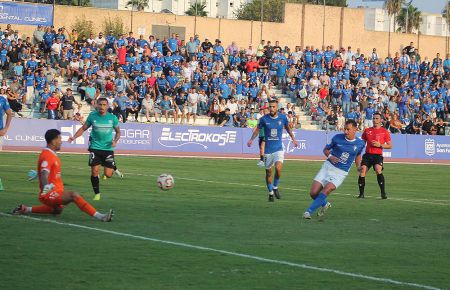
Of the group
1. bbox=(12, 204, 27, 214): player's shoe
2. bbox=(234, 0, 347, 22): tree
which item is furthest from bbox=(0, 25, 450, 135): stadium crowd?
bbox=(234, 0, 347, 22): tree

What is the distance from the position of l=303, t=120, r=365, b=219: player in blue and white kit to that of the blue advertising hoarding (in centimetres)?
3266

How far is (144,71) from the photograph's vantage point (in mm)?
46281

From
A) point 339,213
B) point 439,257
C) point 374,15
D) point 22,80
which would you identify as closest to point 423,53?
point 374,15

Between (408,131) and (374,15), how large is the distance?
59585mm

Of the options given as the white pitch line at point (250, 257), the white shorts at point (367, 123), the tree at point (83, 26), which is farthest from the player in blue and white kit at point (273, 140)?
the tree at point (83, 26)

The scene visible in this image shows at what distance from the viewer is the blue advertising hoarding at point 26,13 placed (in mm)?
48312

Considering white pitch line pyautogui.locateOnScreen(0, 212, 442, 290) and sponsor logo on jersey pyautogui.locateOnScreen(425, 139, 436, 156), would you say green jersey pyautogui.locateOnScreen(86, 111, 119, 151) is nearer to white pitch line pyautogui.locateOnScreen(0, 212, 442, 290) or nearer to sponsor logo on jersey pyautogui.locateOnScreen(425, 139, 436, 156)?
white pitch line pyautogui.locateOnScreen(0, 212, 442, 290)

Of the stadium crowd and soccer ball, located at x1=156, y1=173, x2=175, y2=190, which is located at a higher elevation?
the stadium crowd

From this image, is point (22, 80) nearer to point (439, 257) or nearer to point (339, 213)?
point (339, 213)

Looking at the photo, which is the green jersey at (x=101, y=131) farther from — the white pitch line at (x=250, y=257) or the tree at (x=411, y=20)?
the tree at (x=411, y=20)

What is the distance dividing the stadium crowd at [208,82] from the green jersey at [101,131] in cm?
1953

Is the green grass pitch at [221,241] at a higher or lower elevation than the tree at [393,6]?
lower

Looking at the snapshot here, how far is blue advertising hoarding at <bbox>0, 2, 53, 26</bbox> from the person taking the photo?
48.3 meters

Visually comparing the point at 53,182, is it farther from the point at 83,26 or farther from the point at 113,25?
the point at 113,25
